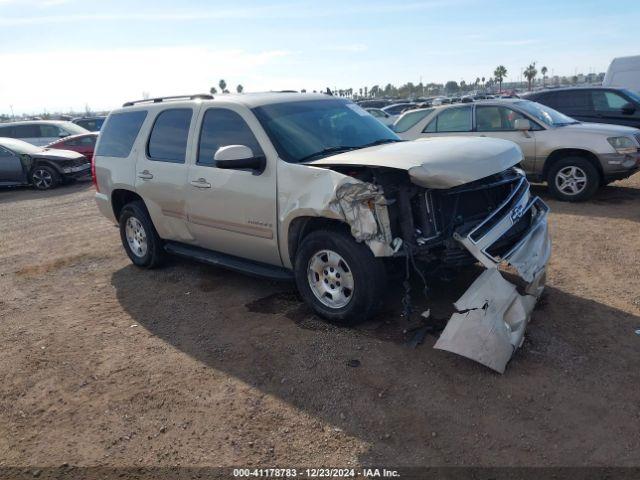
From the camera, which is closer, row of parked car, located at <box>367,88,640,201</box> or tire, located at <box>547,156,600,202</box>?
row of parked car, located at <box>367,88,640,201</box>

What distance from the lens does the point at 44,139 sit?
1816 cm

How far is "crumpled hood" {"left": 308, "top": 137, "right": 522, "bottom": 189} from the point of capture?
3.79 meters

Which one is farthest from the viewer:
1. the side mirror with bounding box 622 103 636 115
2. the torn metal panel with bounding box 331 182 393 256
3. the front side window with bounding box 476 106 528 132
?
the side mirror with bounding box 622 103 636 115

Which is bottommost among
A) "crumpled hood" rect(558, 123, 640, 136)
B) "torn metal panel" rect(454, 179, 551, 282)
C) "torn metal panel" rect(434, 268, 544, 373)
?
"torn metal panel" rect(434, 268, 544, 373)

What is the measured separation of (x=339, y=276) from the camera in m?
4.29

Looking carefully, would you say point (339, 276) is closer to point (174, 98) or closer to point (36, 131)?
point (174, 98)

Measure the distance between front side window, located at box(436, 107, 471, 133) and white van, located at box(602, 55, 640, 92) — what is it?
7.36 meters

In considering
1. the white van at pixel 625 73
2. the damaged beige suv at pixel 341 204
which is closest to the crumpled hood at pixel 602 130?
the damaged beige suv at pixel 341 204

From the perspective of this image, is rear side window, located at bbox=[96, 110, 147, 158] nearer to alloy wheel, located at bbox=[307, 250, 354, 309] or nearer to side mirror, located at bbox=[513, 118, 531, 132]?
alloy wheel, located at bbox=[307, 250, 354, 309]

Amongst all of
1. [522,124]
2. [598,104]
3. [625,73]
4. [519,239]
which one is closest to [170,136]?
[519,239]

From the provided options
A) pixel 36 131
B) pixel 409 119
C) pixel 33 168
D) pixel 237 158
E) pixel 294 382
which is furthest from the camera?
pixel 36 131

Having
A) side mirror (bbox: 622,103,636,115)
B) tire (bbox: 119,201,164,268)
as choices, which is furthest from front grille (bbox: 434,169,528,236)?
side mirror (bbox: 622,103,636,115)

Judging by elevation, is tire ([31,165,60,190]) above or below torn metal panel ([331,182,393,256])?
below

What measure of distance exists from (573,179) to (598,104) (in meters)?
3.34
